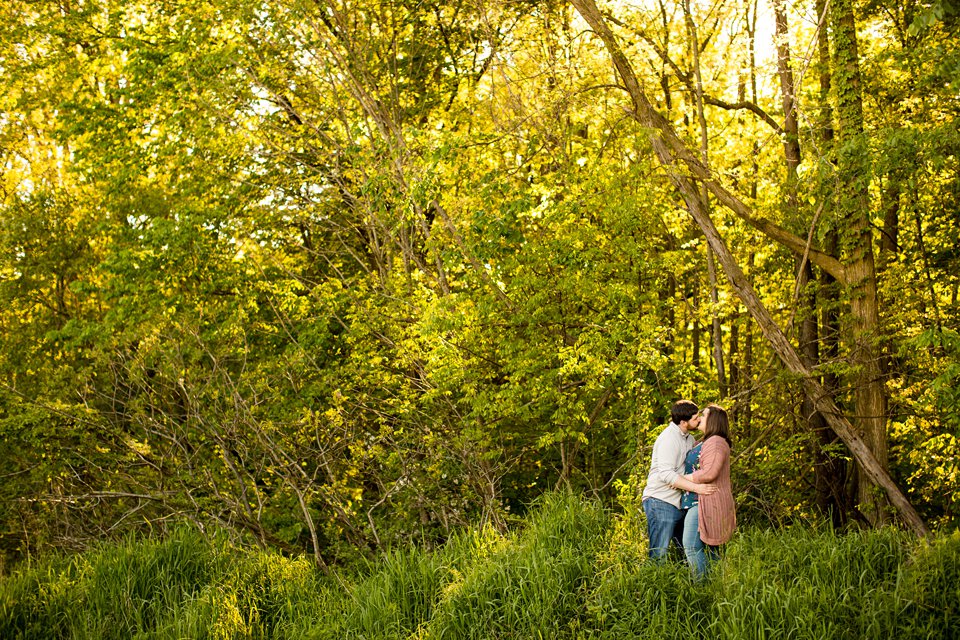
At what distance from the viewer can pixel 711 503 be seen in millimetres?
6590

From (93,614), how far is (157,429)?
109 inches

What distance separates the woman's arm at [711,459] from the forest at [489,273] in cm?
124

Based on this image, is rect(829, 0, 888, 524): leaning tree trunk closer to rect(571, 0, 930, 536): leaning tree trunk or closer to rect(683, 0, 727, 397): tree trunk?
rect(571, 0, 930, 536): leaning tree trunk

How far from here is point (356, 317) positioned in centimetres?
1122

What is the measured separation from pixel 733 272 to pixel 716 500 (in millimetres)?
4276

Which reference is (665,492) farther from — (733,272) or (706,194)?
(706,194)

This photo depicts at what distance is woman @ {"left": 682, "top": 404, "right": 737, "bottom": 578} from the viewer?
658 centimetres

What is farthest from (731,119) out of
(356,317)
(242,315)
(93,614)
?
(93,614)

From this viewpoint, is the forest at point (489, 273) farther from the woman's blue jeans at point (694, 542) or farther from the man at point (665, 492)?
the woman's blue jeans at point (694, 542)

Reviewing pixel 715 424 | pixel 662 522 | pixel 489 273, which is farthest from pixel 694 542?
pixel 489 273

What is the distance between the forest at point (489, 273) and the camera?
31.5 ft

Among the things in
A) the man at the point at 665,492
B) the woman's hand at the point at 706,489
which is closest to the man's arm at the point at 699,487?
the woman's hand at the point at 706,489

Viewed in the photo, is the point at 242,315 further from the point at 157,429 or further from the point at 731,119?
the point at 731,119

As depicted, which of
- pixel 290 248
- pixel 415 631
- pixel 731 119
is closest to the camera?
pixel 415 631
